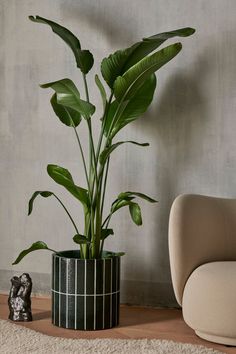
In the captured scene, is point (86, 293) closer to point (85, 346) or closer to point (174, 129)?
point (85, 346)

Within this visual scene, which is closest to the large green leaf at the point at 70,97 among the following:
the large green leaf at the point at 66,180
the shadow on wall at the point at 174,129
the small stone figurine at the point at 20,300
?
the large green leaf at the point at 66,180

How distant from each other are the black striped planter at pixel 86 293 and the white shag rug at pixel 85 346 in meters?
0.27

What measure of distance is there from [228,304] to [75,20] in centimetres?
204

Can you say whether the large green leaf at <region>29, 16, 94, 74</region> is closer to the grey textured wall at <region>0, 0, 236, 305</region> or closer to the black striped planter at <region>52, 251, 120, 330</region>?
the grey textured wall at <region>0, 0, 236, 305</region>

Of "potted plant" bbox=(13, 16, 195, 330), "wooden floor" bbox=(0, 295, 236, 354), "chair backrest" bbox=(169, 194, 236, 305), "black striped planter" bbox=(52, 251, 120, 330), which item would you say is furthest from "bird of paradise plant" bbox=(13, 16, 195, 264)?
"wooden floor" bbox=(0, 295, 236, 354)

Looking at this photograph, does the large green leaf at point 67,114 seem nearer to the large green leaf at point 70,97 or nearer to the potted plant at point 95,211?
the potted plant at point 95,211

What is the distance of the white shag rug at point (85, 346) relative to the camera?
2.90 meters

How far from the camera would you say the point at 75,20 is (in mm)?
4090

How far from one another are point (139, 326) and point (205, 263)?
19.8 inches

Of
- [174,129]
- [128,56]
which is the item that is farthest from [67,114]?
[174,129]

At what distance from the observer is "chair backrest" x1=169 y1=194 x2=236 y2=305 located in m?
3.18

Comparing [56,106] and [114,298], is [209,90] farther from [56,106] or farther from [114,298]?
[114,298]

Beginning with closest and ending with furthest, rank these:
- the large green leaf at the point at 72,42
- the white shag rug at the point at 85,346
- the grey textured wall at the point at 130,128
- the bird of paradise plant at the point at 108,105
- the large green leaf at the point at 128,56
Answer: the white shag rug at the point at 85,346
the bird of paradise plant at the point at 108,105
the large green leaf at the point at 128,56
the large green leaf at the point at 72,42
the grey textured wall at the point at 130,128

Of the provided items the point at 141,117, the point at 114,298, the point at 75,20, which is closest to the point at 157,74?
the point at 141,117
